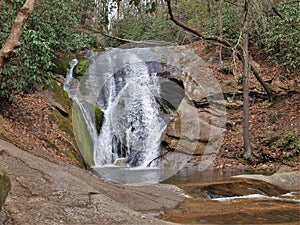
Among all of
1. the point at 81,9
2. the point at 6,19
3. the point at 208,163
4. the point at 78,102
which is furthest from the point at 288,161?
the point at 81,9

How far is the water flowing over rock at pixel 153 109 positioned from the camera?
13586mm

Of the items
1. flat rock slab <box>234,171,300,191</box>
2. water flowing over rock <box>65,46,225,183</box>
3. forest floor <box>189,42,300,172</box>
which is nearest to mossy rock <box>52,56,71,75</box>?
water flowing over rock <box>65,46,225,183</box>

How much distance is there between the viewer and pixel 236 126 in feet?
46.9

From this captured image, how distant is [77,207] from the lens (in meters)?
4.00

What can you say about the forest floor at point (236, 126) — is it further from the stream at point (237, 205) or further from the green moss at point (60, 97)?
the stream at point (237, 205)

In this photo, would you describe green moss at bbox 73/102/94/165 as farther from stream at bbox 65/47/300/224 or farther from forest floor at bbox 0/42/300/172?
forest floor at bbox 0/42/300/172

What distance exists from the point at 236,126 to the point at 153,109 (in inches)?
151

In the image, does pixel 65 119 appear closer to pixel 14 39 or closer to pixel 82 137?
pixel 82 137

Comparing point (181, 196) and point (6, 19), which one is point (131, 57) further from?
point (181, 196)

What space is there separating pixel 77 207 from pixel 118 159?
975 cm

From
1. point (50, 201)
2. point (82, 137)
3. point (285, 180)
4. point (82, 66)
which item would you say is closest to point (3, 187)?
point (50, 201)

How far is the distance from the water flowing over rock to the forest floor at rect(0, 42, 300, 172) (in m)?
0.61

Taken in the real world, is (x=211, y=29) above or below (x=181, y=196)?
above

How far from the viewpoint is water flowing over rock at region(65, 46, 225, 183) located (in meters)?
13.6
